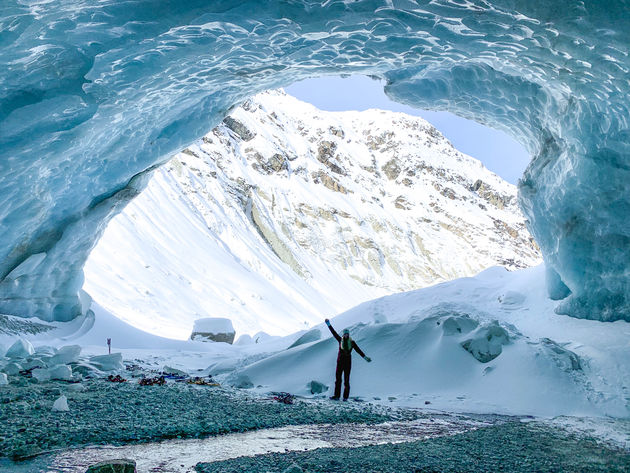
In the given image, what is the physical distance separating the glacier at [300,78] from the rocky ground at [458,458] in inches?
194

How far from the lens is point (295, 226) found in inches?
2104

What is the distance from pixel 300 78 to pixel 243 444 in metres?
7.33

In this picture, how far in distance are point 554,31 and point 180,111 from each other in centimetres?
701

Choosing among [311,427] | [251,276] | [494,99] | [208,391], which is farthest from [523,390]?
[251,276]

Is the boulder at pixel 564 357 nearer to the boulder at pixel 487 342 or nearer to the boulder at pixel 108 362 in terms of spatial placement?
the boulder at pixel 487 342

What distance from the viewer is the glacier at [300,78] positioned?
582 cm

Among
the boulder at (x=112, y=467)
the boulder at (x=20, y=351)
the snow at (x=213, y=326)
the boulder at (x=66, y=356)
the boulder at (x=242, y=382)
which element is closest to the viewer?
the boulder at (x=112, y=467)

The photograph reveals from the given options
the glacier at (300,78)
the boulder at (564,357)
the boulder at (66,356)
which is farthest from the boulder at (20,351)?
the boulder at (564,357)

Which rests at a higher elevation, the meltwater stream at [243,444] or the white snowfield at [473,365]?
the meltwater stream at [243,444]

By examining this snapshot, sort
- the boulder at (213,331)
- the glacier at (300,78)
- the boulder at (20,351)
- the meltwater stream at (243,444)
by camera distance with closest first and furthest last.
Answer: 1. the meltwater stream at (243,444)
2. the glacier at (300,78)
3. the boulder at (20,351)
4. the boulder at (213,331)

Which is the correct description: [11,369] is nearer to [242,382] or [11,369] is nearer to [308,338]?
[242,382]

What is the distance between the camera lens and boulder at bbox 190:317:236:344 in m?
16.8

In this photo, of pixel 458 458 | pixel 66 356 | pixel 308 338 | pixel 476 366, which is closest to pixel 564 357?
pixel 476 366

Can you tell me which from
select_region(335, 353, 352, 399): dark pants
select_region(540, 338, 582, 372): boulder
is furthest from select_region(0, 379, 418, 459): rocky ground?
select_region(540, 338, 582, 372): boulder
